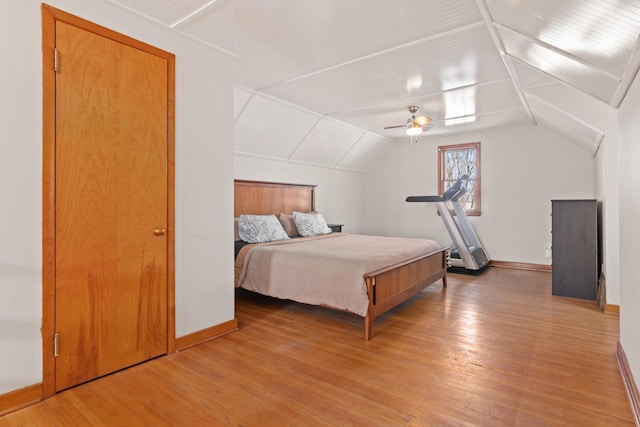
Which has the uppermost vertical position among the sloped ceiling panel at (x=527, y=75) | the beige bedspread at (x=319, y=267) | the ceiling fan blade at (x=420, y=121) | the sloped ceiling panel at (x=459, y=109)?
the sloped ceiling panel at (x=459, y=109)

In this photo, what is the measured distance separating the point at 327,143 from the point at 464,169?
2.80m

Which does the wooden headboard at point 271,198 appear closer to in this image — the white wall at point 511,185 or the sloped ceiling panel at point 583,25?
the white wall at point 511,185

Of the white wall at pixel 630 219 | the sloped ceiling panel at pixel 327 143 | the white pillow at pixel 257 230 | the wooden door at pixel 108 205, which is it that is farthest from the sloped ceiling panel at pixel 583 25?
the sloped ceiling panel at pixel 327 143

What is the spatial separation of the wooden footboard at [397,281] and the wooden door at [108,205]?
1.65 m

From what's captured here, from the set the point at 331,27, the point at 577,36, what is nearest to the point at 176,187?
the point at 331,27

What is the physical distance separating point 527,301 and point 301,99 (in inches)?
151

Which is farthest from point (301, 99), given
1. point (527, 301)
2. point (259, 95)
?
point (527, 301)

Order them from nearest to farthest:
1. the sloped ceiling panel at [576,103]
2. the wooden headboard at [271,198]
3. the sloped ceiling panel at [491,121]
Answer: the sloped ceiling panel at [576,103] < the wooden headboard at [271,198] < the sloped ceiling panel at [491,121]

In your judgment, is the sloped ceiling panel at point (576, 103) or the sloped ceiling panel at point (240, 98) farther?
the sloped ceiling panel at point (240, 98)

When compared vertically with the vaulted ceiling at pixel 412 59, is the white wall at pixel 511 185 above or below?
below

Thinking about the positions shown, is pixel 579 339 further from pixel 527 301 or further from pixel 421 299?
pixel 421 299

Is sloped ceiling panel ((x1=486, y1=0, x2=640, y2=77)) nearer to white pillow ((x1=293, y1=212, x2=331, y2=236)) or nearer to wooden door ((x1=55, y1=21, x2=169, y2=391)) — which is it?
wooden door ((x1=55, y1=21, x2=169, y2=391))

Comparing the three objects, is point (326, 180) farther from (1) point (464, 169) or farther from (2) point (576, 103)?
(2) point (576, 103)

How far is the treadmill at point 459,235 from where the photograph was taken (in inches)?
202
